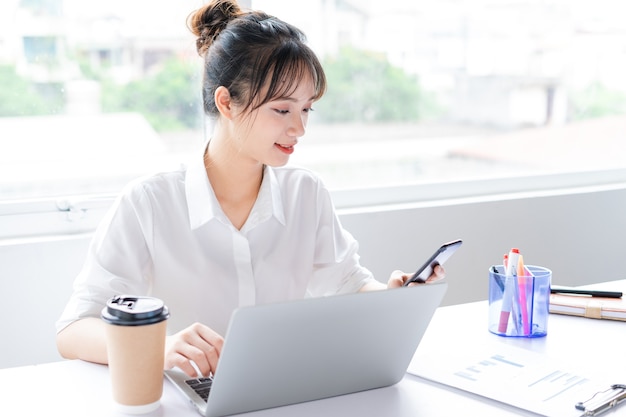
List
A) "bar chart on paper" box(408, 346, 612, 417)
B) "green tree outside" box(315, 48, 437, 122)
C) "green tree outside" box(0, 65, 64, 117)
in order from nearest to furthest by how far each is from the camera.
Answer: "bar chart on paper" box(408, 346, 612, 417) → "green tree outside" box(0, 65, 64, 117) → "green tree outside" box(315, 48, 437, 122)

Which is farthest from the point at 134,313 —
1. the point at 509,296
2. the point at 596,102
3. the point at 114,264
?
the point at 596,102

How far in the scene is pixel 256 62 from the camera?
1701 millimetres

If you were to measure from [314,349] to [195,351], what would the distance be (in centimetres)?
21

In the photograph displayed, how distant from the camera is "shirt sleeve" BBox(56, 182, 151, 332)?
152cm

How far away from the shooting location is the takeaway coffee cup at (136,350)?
1100 millimetres

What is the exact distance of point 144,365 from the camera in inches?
44.3

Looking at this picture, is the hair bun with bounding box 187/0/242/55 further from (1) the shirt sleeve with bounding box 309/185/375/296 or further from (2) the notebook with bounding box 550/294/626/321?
(2) the notebook with bounding box 550/294/626/321

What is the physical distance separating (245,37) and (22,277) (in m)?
0.85

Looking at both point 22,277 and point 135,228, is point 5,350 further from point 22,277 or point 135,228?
point 135,228

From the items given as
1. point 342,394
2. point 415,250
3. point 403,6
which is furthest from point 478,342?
point 403,6

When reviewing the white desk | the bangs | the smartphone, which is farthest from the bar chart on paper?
the bangs

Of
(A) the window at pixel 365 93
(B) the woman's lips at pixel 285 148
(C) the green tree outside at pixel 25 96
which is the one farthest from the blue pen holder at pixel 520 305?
(C) the green tree outside at pixel 25 96

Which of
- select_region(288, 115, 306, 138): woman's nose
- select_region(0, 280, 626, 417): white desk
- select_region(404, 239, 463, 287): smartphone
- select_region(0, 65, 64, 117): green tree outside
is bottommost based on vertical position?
select_region(0, 280, 626, 417): white desk

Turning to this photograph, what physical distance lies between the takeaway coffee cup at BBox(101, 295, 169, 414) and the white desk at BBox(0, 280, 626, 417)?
0.09 ft
